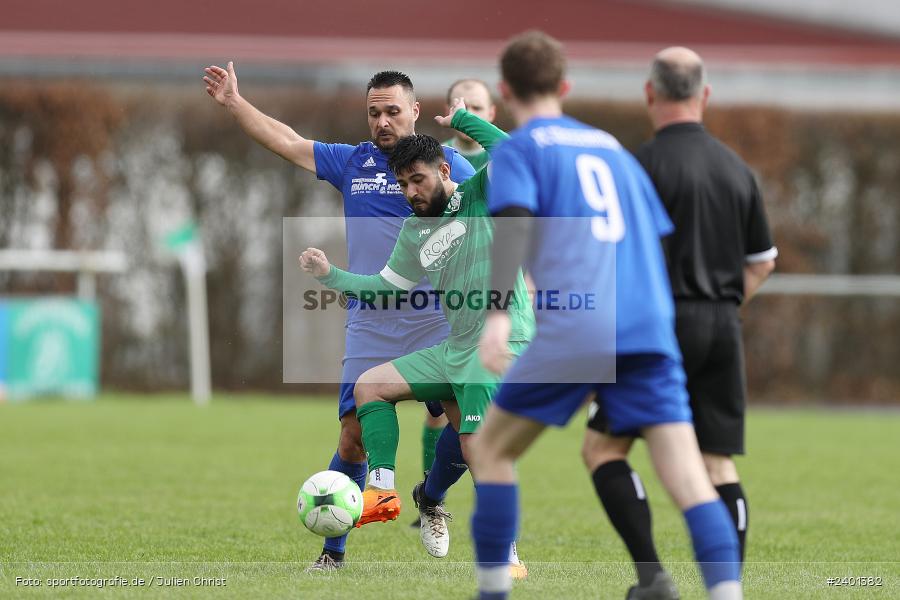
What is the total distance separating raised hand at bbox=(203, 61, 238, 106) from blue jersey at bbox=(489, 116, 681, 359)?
3.00 metres

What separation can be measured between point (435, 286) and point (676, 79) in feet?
5.92

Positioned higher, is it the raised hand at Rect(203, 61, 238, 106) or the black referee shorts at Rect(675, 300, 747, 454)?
the raised hand at Rect(203, 61, 238, 106)

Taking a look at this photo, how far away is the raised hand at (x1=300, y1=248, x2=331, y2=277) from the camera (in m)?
6.07

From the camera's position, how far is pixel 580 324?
4.50 m

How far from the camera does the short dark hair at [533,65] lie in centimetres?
462

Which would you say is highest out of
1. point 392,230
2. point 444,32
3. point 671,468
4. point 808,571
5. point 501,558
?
point 444,32

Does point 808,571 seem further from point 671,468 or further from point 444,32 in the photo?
point 444,32

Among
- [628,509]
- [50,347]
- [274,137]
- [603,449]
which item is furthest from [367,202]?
[50,347]

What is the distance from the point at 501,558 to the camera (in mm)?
4621

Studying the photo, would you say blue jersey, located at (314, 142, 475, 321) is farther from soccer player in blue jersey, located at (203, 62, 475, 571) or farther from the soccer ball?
the soccer ball

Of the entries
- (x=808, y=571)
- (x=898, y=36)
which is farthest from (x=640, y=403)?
(x=898, y=36)

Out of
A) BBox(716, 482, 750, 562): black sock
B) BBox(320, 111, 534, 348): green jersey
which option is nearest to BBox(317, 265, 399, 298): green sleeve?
BBox(320, 111, 534, 348): green jersey

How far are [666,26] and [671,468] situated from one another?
23.6 meters

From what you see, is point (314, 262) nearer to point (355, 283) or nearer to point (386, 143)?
point (355, 283)
